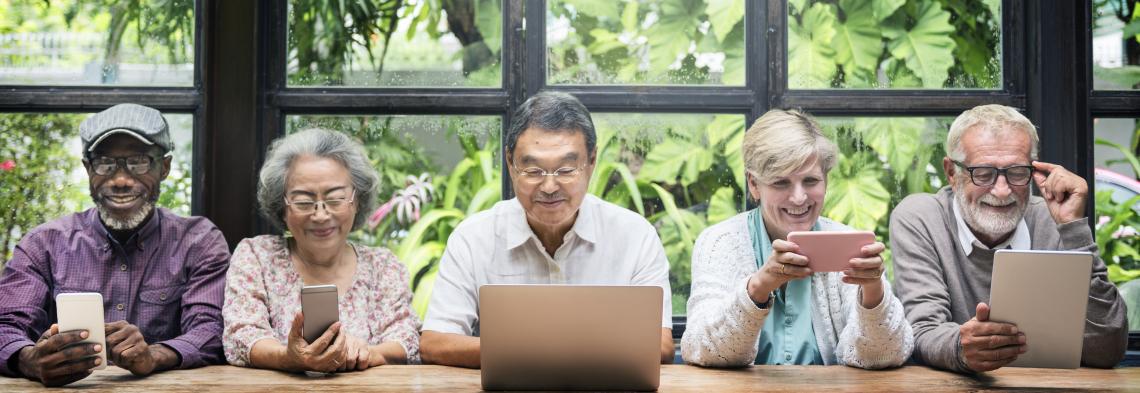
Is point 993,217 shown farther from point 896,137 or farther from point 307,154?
point 307,154

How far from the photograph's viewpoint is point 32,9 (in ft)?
11.5

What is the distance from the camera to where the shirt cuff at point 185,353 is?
2.72 m

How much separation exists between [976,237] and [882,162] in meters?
0.64

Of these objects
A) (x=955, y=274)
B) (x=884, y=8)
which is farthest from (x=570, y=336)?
(x=884, y=8)

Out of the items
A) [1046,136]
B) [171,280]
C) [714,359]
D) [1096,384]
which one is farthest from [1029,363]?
[171,280]

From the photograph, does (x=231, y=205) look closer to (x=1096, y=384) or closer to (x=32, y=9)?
(x=32, y=9)

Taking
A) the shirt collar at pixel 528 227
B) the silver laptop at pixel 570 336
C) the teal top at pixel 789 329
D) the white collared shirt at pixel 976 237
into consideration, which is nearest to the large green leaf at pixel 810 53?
the white collared shirt at pixel 976 237

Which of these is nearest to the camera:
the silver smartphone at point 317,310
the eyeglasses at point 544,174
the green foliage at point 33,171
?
the silver smartphone at point 317,310

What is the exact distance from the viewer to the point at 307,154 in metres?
3.03

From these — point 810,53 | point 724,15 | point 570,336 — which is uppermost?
point 724,15

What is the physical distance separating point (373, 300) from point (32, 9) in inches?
65.5

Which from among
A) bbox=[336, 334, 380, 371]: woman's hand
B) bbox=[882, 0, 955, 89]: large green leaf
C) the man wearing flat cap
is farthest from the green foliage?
bbox=[882, 0, 955, 89]: large green leaf

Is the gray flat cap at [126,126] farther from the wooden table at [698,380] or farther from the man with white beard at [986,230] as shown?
the man with white beard at [986,230]

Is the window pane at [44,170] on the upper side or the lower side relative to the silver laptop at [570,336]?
upper
